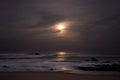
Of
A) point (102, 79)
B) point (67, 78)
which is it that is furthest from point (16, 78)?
point (102, 79)

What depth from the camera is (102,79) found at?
1956 cm

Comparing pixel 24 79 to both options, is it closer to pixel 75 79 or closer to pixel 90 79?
pixel 75 79

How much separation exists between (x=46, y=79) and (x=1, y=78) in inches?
146

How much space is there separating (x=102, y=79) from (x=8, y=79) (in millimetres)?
7613

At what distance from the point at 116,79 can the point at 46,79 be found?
570 cm

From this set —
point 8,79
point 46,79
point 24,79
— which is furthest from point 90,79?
point 8,79

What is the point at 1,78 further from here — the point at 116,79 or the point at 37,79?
the point at 116,79

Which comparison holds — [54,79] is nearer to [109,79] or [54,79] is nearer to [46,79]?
[46,79]

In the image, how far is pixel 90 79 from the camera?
19328mm

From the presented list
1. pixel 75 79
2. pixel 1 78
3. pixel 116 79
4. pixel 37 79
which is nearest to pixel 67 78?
pixel 75 79

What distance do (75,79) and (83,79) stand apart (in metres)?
0.67

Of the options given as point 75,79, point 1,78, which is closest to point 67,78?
point 75,79

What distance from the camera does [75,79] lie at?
19016 mm

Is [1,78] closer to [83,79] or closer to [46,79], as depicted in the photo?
[46,79]
